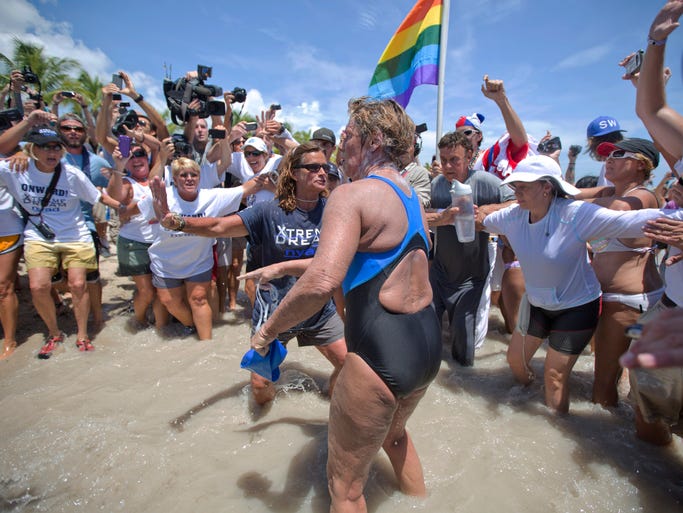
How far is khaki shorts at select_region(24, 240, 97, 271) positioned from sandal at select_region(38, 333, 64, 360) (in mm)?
814

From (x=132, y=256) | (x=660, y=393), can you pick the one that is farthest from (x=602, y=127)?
(x=132, y=256)

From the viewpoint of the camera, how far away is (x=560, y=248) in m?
2.80

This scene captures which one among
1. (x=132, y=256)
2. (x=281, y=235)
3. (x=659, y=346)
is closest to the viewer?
(x=659, y=346)

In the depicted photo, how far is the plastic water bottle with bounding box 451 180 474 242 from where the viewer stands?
3.15 metres

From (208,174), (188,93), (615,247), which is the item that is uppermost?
(188,93)

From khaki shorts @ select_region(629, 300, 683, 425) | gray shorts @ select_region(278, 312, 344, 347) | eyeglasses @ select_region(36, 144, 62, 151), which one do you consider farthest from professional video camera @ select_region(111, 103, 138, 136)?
khaki shorts @ select_region(629, 300, 683, 425)

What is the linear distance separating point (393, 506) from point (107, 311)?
195 inches

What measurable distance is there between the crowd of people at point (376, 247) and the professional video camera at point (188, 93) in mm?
88

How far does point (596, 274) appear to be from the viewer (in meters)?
3.09

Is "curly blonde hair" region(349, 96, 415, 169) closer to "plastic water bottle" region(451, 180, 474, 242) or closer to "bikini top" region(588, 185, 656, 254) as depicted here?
"plastic water bottle" region(451, 180, 474, 242)

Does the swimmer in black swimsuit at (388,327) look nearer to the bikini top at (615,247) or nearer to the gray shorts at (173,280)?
the bikini top at (615,247)

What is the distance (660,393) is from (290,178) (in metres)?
2.79

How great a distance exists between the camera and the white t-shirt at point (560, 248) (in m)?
2.66

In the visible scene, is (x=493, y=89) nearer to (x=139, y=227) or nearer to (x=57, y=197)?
(x=139, y=227)
